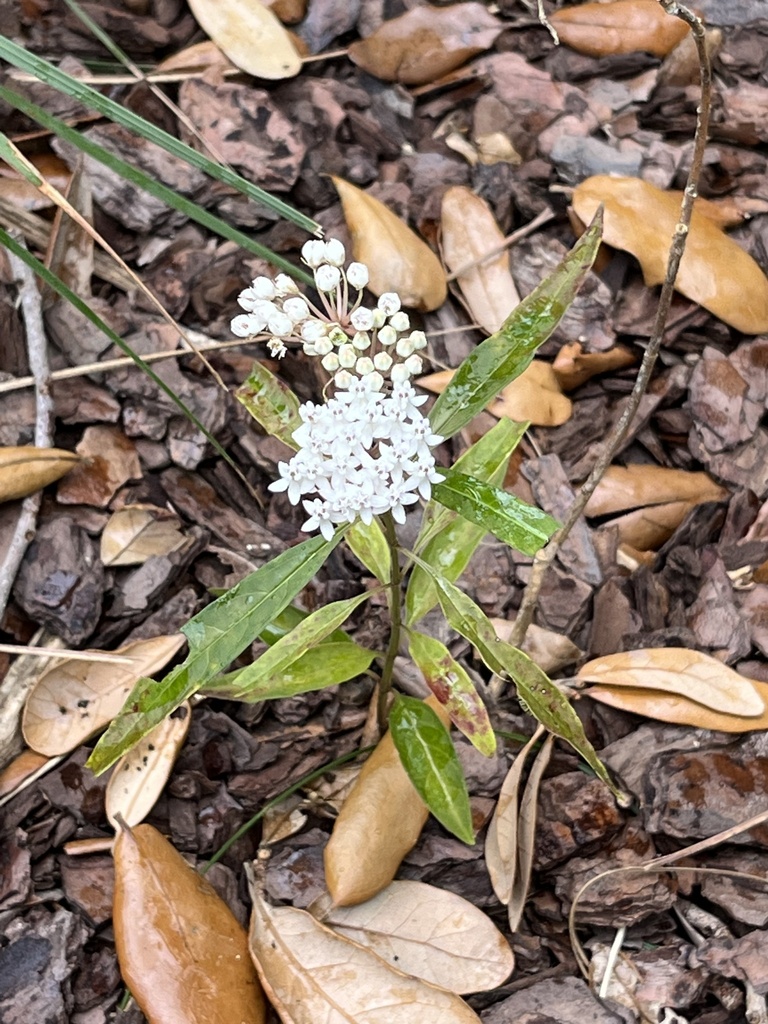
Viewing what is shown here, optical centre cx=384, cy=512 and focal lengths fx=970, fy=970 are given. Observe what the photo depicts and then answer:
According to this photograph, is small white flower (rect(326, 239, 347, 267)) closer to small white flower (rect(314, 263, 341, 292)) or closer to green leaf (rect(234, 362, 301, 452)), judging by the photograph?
small white flower (rect(314, 263, 341, 292))

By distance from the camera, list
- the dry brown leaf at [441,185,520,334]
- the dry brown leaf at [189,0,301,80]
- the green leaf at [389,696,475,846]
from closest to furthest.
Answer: the green leaf at [389,696,475,846]
the dry brown leaf at [441,185,520,334]
the dry brown leaf at [189,0,301,80]

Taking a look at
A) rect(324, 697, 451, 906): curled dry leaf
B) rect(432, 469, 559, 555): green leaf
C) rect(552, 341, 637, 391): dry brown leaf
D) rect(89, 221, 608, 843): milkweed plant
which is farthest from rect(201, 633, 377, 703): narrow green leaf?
rect(552, 341, 637, 391): dry brown leaf

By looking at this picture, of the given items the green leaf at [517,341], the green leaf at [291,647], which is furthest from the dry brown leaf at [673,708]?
the green leaf at [517,341]

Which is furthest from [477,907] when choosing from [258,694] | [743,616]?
[743,616]

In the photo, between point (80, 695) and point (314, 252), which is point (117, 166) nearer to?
point (314, 252)

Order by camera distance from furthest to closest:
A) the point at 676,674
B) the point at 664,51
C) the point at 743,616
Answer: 1. the point at 664,51
2. the point at 743,616
3. the point at 676,674

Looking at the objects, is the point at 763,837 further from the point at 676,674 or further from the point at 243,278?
the point at 243,278
